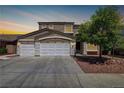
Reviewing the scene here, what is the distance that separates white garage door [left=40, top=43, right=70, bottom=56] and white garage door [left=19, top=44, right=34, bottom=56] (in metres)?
1.40

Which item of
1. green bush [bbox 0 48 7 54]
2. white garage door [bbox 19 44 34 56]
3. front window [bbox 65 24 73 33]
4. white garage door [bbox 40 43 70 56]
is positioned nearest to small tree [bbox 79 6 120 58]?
white garage door [bbox 40 43 70 56]

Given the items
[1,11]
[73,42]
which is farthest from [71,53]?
[1,11]

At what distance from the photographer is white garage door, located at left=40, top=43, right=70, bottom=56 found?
29125 millimetres

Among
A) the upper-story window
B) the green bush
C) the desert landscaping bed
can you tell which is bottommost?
the desert landscaping bed

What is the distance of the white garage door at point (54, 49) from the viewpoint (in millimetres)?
29125

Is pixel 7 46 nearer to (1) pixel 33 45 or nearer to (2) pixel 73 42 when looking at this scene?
(1) pixel 33 45

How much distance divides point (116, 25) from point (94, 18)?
213 centimetres

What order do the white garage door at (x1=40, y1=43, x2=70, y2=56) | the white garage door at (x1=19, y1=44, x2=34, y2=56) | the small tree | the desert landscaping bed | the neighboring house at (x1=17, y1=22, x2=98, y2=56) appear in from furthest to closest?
the white garage door at (x1=19, y1=44, x2=34, y2=56), the neighboring house at (x1=17, y1=22, x2=98, y2=56), the white garage door at (x1=40, y1=43, x2=70, y2=56), the small tree, the desert landscaping bed

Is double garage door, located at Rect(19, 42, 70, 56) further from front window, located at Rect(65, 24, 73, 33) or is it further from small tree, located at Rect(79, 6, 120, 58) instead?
small tree, located at Rect(79, 6, 120, 58)

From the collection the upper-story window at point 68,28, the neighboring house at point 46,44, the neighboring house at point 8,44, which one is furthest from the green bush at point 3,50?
the upper-story window at point 68,28

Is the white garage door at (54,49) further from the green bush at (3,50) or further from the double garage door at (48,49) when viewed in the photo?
the green bush at (3,50)

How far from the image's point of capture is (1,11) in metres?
26.1

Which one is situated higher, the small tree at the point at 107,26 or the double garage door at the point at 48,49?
the small tree at the point at 107,26

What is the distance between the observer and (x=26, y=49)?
2991 centimetres
